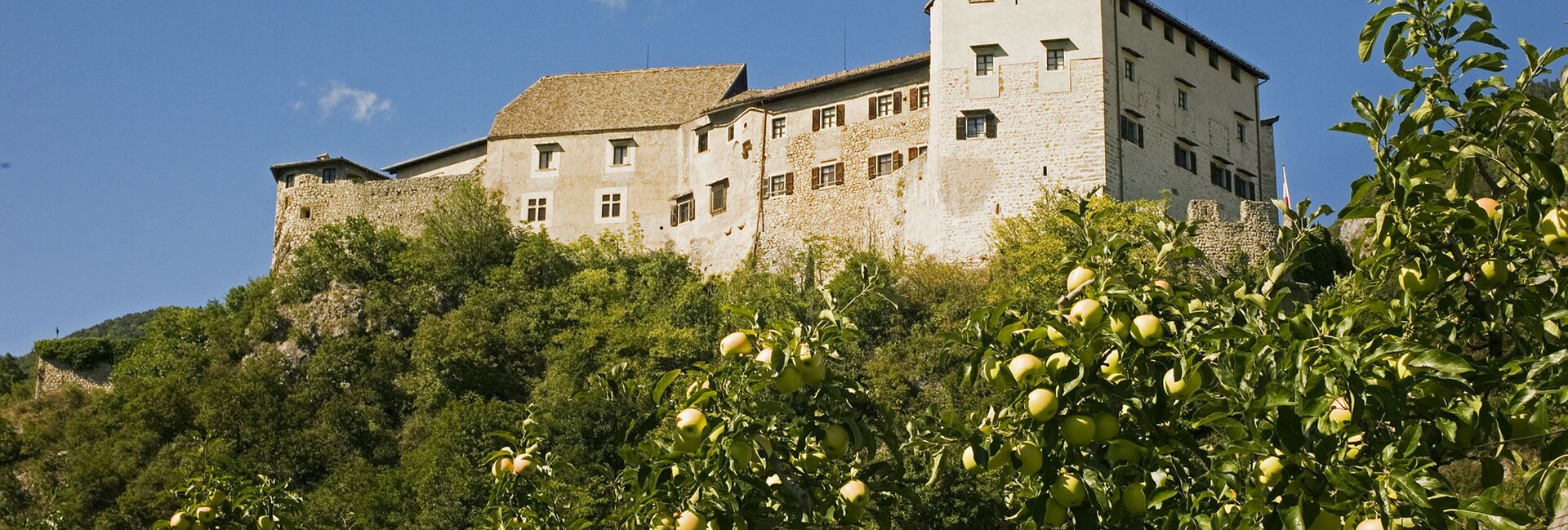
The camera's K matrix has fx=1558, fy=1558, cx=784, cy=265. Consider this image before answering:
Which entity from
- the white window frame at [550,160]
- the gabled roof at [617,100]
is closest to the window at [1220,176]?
the gabled roof at [617,100]

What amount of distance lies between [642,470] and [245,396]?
44.4 m

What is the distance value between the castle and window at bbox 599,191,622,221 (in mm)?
66

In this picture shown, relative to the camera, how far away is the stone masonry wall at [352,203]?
194ft

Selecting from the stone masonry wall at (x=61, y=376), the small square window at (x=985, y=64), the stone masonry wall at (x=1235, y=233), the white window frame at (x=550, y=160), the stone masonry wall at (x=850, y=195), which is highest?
the small square window at (x=985, y=64)

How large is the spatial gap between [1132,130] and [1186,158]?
2.56 metres

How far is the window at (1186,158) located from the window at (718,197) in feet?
49.8

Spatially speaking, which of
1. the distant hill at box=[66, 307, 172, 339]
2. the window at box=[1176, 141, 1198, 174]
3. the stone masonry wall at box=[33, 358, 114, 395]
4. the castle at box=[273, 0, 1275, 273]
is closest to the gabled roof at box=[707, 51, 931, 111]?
the castle at box=[273, 0, 1275, 273]

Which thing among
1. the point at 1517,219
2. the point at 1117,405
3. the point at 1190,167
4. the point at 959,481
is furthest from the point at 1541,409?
the point at 1190,167

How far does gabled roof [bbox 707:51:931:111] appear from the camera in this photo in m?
49.9

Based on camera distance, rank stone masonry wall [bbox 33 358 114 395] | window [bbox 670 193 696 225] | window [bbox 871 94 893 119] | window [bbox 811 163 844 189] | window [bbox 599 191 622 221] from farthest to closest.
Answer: stone masonry wall [bbox 33 358 114 395], window [bbox 599 191 622 221], window [bbox 670 193 696 225], window [bbox 811 163 844 189], window [bbox 871 94 893 119]

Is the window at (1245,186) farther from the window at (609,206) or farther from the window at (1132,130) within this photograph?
the window at (609,206)

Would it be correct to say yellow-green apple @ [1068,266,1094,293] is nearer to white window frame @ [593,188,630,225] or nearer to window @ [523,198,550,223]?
white window frame @ [593,188,630,225]

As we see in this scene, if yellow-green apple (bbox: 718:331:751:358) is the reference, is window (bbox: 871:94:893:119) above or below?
above

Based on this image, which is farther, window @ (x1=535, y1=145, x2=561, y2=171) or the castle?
window @ (x1=535, y1=145, x2=561, y2=171)
